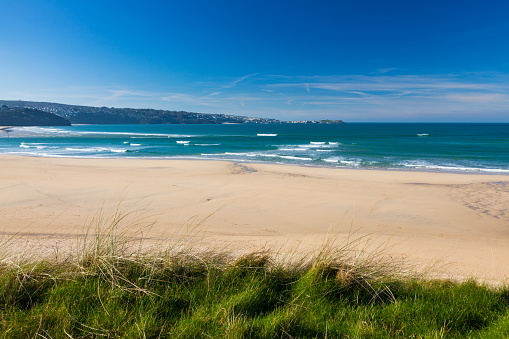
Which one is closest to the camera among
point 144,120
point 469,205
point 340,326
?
point 340,326

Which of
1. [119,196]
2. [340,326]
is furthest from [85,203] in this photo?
[340,326]

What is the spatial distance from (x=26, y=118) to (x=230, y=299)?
15023 centimetres

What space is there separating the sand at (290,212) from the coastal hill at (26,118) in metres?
127

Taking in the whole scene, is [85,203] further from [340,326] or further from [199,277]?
[340,326]

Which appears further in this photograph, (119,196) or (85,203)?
(119,196)

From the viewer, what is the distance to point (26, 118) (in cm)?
11962

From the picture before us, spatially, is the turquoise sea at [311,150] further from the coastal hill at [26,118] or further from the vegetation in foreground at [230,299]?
the coastal hill at [26,118]

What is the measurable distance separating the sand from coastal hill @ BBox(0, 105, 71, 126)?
418 ft

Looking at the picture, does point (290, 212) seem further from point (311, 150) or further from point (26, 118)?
point (26, 118)

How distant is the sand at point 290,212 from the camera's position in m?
6.03

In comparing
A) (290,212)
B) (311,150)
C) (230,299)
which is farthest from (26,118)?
(230,299)

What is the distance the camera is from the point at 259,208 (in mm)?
9625

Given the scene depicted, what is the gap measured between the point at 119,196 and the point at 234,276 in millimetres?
9064

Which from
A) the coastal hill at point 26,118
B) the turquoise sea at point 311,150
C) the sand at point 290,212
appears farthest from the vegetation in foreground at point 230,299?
the coastal hill at point 26,118
